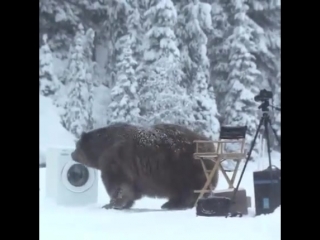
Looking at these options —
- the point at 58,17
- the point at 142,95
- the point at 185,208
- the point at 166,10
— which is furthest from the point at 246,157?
the point at 58,17

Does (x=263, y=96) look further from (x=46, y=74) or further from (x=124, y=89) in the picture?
(x=46, y=74)

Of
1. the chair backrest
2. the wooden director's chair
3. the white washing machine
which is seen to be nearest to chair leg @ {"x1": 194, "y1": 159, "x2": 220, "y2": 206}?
the wooden director's chair

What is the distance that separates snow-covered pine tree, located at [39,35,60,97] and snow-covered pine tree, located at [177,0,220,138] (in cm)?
68

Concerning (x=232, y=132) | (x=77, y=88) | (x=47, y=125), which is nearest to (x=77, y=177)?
(x=47, y=125)

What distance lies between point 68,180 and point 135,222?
0.42 metres

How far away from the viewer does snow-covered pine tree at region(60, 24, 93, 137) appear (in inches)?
129

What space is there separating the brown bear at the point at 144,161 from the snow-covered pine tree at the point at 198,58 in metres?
0.14

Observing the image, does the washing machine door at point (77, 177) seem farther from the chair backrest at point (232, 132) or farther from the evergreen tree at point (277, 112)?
the evergreen tree at point (277, 112)

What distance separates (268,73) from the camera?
129 inches

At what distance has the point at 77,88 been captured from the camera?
3273mm
